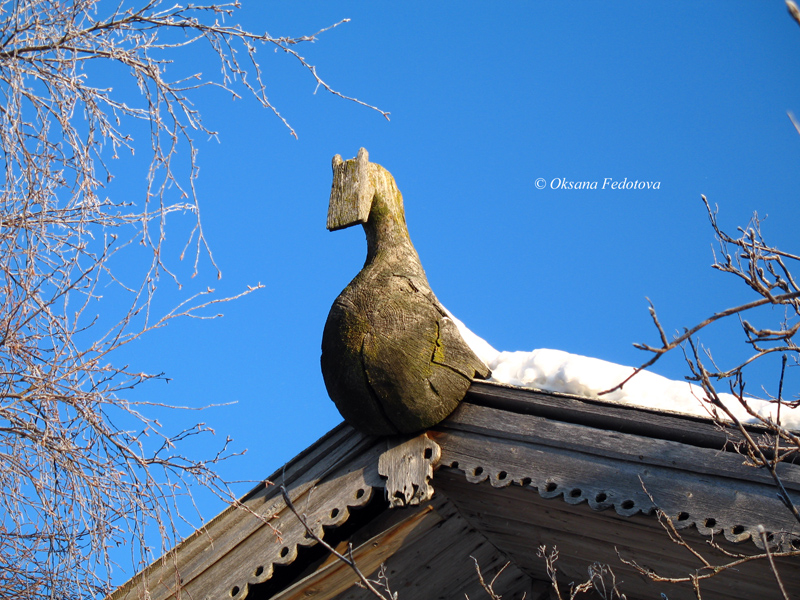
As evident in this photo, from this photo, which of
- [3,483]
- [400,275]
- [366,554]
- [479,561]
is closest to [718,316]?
[400,275]

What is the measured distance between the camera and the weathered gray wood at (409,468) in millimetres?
2830

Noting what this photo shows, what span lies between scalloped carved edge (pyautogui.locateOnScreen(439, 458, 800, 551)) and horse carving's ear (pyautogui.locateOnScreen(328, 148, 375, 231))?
1157 millimetres

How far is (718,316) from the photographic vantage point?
5.06 ft

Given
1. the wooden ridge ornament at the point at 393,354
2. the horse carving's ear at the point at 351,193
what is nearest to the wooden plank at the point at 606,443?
the wooden ridge ornament at the point at 393,354

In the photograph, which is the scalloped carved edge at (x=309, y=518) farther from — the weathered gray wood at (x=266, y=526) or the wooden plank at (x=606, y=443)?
the wooden plank at (x=606, y=443)

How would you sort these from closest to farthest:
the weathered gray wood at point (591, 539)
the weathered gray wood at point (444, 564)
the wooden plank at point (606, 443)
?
1. the wooden plank at point (606, 443)
2. the weathered gray wood at point (591, 539)
3. the weathered gray wood at point (444, 564)

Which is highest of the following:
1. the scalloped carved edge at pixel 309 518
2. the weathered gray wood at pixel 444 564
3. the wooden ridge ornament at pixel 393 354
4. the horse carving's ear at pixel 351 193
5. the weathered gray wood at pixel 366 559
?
the horse carving's ear at pixel 351 193

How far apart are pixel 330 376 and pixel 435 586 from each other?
122 cm

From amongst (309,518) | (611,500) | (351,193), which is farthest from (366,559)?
(351,193)

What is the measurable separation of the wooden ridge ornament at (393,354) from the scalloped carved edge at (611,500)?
10.6 inches

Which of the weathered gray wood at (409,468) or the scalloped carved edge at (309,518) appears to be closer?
the weathered gray wood at (409,468)

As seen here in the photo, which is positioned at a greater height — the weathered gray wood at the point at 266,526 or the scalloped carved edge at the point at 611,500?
the weathered gray wood at the point at 266,526

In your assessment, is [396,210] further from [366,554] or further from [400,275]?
[366,554]

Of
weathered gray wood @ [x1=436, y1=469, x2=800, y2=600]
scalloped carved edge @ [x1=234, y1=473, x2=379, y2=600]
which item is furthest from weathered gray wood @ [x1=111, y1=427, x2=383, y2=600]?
weathered gray wood @ [x1=436, y1=469, x2=800, y2=600]
